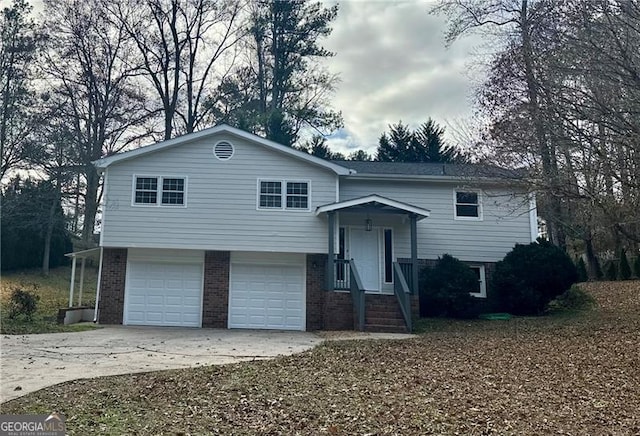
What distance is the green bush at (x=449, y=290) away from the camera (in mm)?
14953

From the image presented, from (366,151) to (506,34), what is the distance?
19435mm

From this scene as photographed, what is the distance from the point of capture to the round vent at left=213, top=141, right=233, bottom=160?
1555 centimetres

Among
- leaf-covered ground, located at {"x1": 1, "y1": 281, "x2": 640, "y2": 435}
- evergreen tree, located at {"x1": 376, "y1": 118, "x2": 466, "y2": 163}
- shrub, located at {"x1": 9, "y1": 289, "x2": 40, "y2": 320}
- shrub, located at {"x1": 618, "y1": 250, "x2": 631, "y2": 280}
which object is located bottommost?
leaf-covered ground, located at {"x1": 1, "y1": 281, "x2": 640, "y2": 435}

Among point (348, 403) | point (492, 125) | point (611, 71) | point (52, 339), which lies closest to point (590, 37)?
point (611, 71)

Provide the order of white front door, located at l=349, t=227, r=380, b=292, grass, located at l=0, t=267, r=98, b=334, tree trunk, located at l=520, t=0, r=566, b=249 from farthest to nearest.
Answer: white front door, located at l=349, t=227, r=380, b=292
grass, located at l=0, t=267, r=98, b=334
tree trunk, located at l=520, t=0, r=566, b=249

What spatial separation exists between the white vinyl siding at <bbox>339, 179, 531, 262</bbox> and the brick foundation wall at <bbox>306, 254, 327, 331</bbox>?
2349 mm

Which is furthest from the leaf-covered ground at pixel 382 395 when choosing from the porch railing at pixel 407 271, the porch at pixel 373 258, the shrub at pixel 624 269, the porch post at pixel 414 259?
the shrub at pixel 624 269

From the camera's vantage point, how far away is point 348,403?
5863 mm

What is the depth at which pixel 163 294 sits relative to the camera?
15.3 meters

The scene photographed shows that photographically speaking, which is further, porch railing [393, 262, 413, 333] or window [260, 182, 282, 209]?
window [260, 182, 282, 209]

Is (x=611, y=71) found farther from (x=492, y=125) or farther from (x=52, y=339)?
(x=52, y=339)

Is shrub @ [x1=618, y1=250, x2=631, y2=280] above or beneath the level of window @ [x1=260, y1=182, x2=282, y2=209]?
beneath

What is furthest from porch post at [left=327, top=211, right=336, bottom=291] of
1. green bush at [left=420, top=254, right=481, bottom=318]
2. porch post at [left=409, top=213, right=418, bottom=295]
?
green bush at [left=420, top=254, right=481, bottom=318]

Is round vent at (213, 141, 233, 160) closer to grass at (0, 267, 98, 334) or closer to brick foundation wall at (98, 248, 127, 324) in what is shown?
brick foundation wall at (98, 248, 127, 324)
